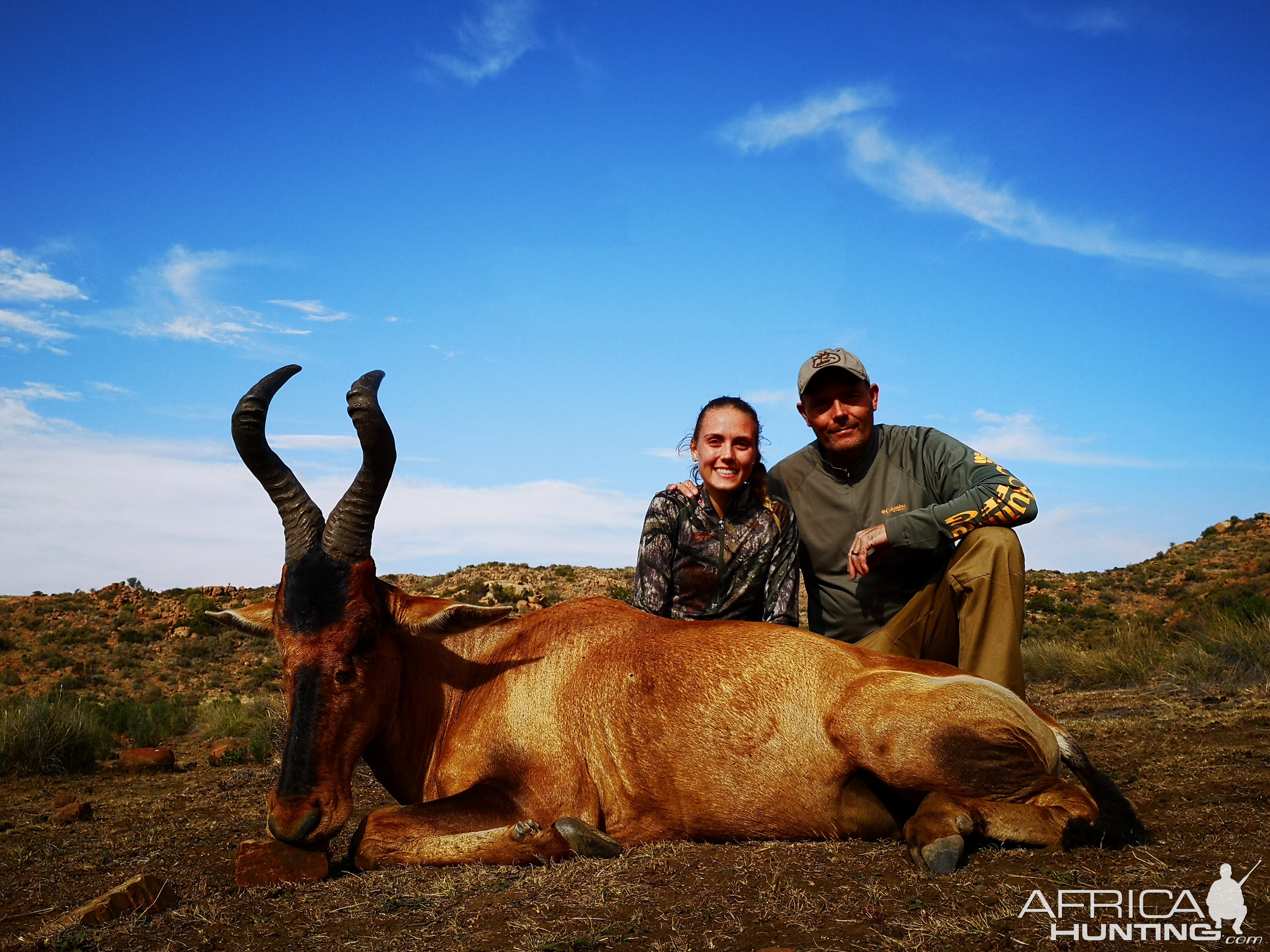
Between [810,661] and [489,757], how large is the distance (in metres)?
1.80

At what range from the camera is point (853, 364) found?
6.95 metres

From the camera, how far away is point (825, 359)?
7.00 meters

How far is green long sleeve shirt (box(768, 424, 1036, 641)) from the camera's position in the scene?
21.2 feet

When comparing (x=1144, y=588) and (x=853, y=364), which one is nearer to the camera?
(x=853, y=364)

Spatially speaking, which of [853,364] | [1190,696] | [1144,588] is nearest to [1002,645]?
[853,364]

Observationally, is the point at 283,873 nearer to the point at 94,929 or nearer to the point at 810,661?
the point at 94,929

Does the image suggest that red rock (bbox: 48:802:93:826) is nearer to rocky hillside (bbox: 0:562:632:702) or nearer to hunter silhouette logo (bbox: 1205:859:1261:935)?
hunter silhouette logo (bbox: 1205:859:1261:935)

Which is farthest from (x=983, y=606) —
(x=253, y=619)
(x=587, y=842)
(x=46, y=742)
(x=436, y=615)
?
(x=46, y=742)

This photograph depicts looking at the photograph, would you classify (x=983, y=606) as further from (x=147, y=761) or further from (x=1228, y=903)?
Answer: (x=147, y=761)

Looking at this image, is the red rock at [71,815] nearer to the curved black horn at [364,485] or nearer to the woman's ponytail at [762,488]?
the curved black horn at [364,485]

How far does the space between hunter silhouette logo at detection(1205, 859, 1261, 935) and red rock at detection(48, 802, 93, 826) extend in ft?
26.2

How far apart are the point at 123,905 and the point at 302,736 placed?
1.00 metres

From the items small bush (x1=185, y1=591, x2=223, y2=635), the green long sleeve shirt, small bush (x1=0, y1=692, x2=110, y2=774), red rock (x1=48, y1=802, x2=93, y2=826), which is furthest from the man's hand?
small bush (x1=185, y1=591, x2=223, y2=635)

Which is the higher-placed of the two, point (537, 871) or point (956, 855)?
point (956, 855)
